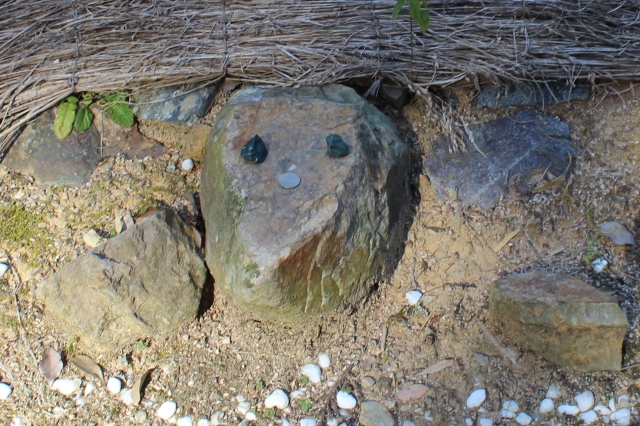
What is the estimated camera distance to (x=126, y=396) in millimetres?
2355

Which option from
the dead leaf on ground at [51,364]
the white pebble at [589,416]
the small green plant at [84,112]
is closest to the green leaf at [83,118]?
the small green plant at [84,112]

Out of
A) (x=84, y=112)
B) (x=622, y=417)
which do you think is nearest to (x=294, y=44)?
(x=84, y=112)

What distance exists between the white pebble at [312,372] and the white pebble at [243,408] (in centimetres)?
23

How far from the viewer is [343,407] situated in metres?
2.30

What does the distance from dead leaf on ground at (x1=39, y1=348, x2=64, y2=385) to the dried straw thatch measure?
0.96 meters

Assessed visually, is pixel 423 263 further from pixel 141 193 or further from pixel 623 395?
pixel 141 193

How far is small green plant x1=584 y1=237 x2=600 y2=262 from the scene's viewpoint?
2557 mm

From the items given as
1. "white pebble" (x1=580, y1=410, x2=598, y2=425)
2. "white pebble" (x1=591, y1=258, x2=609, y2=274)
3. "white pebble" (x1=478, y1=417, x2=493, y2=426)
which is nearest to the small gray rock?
"white pebble" (x1=478, y1=417, x2=493, y2=426)

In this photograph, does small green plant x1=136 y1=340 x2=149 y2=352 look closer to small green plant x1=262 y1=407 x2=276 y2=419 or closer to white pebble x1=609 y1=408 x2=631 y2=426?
small green plant x1=262 y1=407 x2=276 y2=419

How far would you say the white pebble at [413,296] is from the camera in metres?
2.53

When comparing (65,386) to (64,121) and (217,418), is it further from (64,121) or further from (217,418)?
(64,121)

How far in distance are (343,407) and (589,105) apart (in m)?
1.63

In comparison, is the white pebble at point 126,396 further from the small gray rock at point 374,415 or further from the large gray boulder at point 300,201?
the small gray rock at point 374,415

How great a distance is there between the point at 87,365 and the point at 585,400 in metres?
1.76
